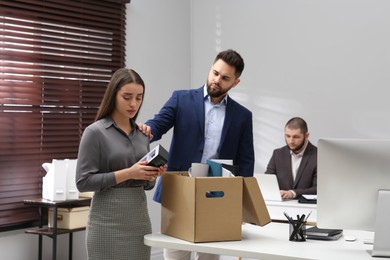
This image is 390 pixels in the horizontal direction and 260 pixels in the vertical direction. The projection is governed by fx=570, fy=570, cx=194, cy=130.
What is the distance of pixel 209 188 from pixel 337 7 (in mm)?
3218

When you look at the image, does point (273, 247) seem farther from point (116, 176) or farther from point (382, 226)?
point (116, 176)

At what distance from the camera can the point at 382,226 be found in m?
2.20

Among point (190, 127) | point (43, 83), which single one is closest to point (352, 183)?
point (190, 127)

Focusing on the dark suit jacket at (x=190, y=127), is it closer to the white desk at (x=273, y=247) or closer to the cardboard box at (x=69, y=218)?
the white desk at (x=273, y=247)

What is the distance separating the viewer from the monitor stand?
2174mm

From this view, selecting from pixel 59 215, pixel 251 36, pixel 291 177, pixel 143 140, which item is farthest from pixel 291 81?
pixel 143 140

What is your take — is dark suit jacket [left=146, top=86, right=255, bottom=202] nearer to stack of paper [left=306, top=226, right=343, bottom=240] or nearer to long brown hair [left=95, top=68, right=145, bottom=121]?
long brown hair [left=95, top=68, right=145, bottom=121]

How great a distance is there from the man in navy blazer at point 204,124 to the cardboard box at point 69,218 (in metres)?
1.37

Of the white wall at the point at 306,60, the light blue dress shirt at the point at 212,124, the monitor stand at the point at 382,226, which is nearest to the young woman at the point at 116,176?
the light blue dress shirt at the point at 212,124

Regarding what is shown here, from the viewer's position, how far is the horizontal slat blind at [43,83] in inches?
160

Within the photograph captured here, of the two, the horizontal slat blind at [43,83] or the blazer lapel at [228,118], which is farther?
the horizontal slat blind at [43,83]

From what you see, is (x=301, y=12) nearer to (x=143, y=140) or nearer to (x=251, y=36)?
(x=251, y=36)

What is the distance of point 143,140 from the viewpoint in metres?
2.55

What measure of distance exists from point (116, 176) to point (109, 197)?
0.12 m
